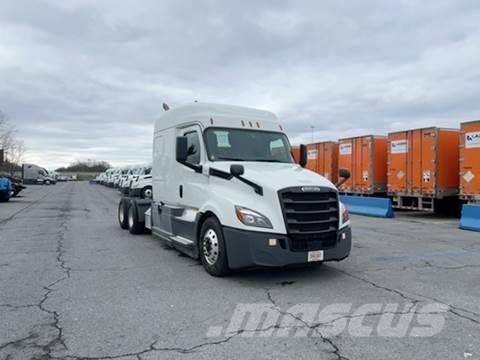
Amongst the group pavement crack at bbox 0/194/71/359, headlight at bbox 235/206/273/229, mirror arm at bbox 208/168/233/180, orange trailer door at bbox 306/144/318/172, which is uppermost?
orange trailer door at bbox 306/144/318/172

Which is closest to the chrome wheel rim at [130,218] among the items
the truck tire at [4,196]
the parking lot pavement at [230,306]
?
the parking lot pavement at [230,306]

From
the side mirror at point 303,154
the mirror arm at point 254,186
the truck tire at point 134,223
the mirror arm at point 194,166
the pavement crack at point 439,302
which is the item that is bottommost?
the pavement crack at point 439,302

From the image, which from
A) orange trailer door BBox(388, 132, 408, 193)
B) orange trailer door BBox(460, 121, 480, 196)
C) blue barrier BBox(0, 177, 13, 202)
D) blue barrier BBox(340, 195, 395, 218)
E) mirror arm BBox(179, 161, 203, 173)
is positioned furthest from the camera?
blue barrier BBox(0, 177, 13, 202)

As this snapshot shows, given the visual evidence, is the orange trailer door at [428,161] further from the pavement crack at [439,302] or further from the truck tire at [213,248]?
the truck tire at [213,248]

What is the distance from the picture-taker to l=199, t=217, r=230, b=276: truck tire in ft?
21.2

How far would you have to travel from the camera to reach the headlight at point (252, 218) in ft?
20.0

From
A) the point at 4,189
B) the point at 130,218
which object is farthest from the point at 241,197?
the point at 4,189

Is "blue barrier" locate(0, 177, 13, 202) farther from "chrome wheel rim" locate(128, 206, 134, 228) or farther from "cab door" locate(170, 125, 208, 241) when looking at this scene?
"cab door" locate(170, 125, 208, 241)

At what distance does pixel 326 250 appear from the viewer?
640cm

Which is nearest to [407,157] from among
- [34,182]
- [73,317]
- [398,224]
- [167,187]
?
[398,224]

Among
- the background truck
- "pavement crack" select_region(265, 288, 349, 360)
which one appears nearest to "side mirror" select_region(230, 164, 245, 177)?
→ "pavement crack" select_region(265, 288, 349, 360)

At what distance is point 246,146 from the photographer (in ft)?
25.6

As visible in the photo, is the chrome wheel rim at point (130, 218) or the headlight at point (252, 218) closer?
the headlight at point (252, 218)

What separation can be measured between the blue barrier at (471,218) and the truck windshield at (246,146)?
8.20 meters
